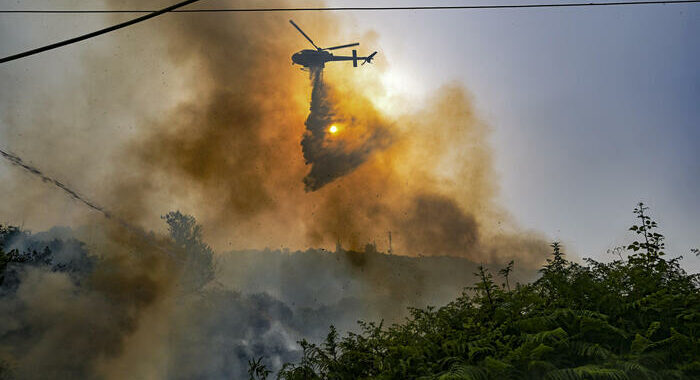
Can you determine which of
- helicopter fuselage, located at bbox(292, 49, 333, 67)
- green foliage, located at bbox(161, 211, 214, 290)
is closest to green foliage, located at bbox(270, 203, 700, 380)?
helicopter fuselage, located at bbox(292, 49, 333, 67)

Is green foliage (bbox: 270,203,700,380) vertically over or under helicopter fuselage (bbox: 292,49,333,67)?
under

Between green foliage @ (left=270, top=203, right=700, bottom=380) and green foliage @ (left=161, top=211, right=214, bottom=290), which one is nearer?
green foliage @ (left=270, top=203, right=700, bottom=380)


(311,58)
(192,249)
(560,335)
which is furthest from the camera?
(192,249)

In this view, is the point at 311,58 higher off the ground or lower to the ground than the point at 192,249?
higher

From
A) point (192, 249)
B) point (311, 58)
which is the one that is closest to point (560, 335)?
point (311, 58)

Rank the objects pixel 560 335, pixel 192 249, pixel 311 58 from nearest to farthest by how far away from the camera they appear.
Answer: pixel 560 335 < pixel 311 58 < pixel 192 249

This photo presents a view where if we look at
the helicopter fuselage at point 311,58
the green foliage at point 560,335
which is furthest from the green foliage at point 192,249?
the green foliage at point 560,335

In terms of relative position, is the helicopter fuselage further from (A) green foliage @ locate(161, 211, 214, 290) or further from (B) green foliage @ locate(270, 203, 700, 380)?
(B) green foliage @ locate(270, 203, 700, 380)

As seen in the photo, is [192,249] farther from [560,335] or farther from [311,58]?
[560,335]
